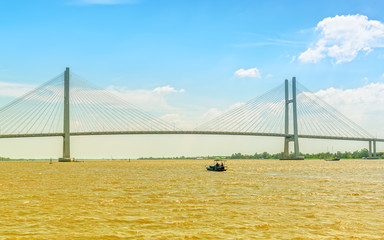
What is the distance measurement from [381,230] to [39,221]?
45.1 ft

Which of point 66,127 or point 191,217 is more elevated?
point 66,127

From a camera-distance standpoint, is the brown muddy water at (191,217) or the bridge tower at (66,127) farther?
the bridge tower at (66,127)

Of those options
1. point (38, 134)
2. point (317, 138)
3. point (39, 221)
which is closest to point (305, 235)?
point (39, 221)

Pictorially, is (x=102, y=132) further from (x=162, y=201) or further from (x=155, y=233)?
(x=155, y=233)

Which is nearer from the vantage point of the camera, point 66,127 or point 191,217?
point 191,217

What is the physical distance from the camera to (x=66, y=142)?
100562 mm

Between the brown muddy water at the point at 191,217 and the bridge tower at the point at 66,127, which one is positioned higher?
the bridge tower at the point at 66,127

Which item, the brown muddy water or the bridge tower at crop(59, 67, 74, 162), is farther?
the bridge tower at crop(59, 67, 74, 162)

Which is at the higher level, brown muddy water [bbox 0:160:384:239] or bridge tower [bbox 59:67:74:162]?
bridge tower [bbox 59:67:74:162]

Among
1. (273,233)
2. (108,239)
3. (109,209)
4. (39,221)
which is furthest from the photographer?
(109,209)

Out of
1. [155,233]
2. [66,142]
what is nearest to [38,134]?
[66,142]

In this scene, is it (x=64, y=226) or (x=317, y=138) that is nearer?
(x=64, y=226)

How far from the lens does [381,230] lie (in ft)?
46.5

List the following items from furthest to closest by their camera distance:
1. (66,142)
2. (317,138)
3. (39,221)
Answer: (317,138) < (66,142) < (39,221)
